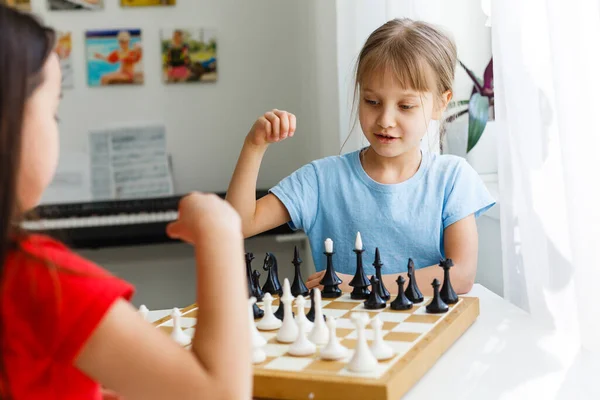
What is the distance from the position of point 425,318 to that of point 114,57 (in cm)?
287

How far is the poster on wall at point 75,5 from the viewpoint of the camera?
3.81m

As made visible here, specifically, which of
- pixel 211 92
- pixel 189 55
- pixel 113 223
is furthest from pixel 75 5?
pixel 113 223

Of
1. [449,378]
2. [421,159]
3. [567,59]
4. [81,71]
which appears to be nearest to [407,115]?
[421,159]

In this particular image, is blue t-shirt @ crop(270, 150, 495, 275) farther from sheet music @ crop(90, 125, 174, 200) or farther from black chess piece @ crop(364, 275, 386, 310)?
sheet music @ crop(90, 125, 174, 200)

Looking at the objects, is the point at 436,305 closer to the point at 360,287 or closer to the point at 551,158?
the point at 360,287

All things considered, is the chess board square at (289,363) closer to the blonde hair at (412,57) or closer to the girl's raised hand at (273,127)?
the girl's raised hand at (273,127)

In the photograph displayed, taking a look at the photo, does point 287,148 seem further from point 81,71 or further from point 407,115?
point 407,115

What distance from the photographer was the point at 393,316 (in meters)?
1.39

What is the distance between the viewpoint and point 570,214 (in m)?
1.35

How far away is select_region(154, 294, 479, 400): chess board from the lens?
1.04 meters

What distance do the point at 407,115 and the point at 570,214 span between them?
56cm

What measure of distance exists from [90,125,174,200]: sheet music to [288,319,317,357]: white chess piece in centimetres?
271

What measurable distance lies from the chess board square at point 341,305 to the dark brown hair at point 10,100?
2.74 ft

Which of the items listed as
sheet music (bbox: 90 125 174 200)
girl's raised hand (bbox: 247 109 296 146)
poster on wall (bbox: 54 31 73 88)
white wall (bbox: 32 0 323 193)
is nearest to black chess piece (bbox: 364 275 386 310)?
girl's raised hand (bbox: 247 109 296 146)
